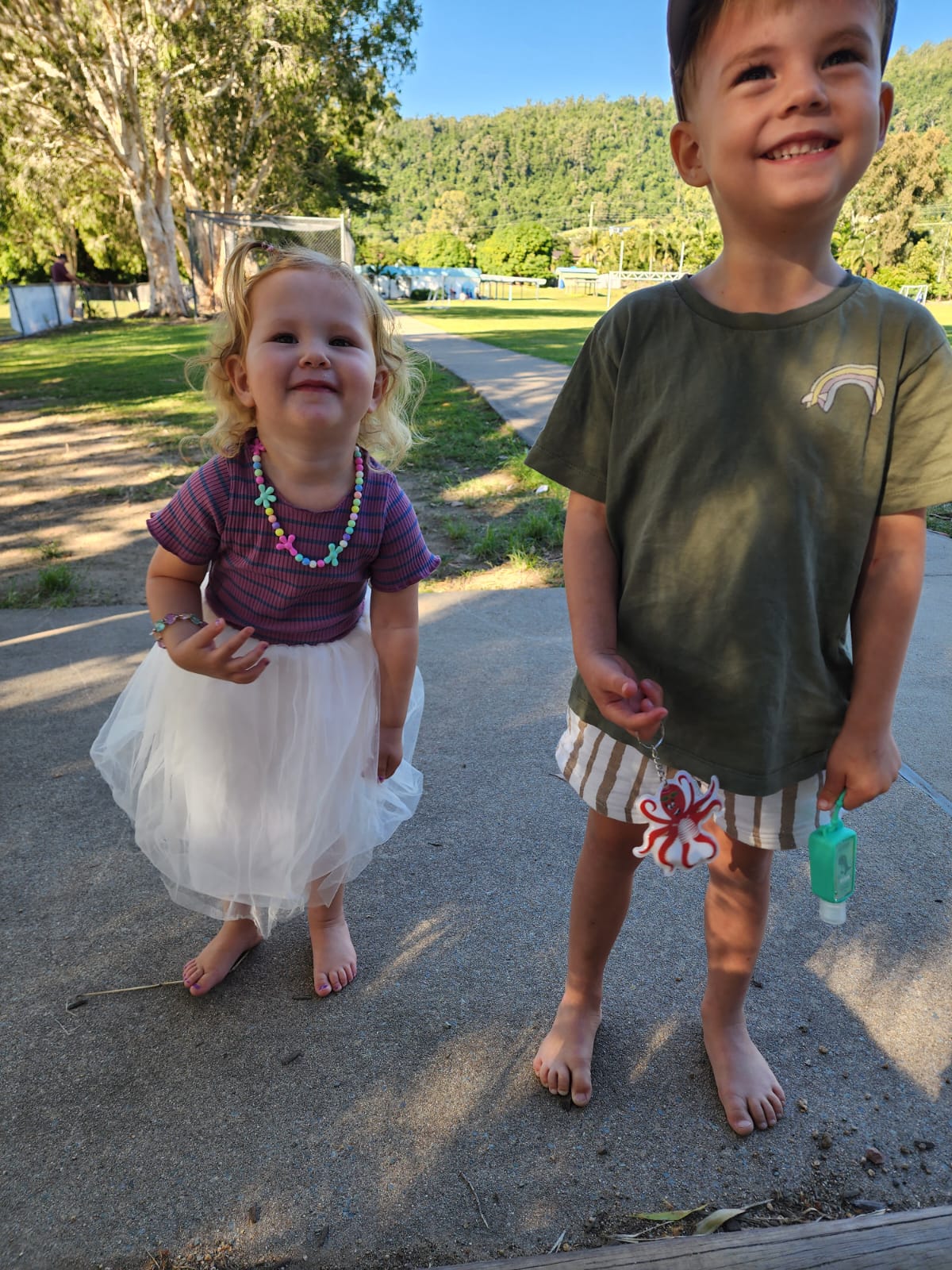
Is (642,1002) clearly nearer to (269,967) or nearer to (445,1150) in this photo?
(445,1150)

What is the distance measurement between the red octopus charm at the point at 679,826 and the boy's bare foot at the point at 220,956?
0.95 metres

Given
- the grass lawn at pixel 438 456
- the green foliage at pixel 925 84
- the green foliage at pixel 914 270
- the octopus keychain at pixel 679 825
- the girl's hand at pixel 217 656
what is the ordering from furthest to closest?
1. the green foliage at pixel 925 84
2. the green foliage at pixel 914 270
3. the grass lawn at pixel 438 456
4. the girl's hand at pixel 217 656
5. the octopus keychain at pixel 679 825

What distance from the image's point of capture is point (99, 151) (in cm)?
2303

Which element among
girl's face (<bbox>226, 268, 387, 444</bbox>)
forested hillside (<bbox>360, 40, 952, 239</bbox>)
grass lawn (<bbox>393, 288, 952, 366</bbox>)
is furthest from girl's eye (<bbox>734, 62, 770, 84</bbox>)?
forested hillside (<bbox>360, 40, 952, 239</bbox>)

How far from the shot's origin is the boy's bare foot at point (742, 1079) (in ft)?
4.99

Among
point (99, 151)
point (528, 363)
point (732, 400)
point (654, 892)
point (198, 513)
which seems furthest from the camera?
point (99, 151)

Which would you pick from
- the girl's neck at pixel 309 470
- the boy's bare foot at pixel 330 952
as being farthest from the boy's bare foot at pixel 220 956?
the girl's neck at pixel 309 470

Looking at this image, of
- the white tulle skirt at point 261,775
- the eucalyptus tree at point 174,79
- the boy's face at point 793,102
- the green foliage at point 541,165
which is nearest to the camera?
the boy's face at point 793,102

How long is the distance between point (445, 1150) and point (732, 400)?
126 cm

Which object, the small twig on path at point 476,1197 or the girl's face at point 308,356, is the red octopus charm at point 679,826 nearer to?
the small twig on path at point 476,1197

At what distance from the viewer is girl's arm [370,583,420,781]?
1765mm

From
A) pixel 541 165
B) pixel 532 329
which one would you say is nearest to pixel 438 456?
pixel 532 329

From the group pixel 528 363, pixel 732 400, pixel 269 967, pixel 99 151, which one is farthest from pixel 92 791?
pixel 99 151

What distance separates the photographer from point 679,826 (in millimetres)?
1373
